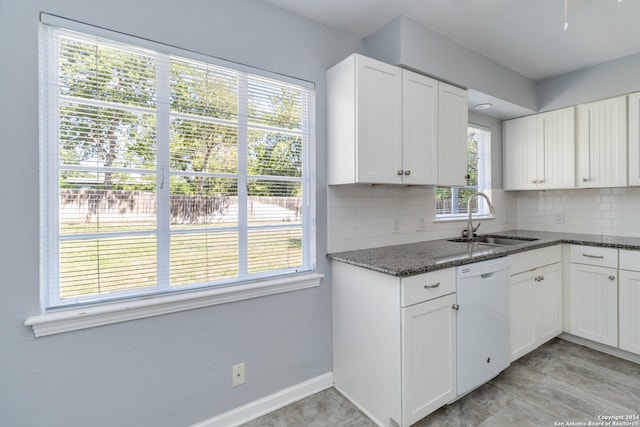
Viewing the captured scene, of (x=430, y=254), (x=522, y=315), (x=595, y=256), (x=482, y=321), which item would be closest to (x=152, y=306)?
(x=430, y=254)

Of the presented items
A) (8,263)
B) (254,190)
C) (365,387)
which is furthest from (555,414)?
(8,263)

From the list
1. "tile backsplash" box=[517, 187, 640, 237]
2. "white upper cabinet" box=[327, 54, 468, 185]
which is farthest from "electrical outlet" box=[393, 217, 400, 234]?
"tile backsplash" box=[517, 187, 640, 237]

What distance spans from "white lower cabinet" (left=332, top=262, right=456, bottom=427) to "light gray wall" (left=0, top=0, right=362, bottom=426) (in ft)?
0.99

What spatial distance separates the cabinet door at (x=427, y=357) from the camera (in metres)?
Result: 1.58

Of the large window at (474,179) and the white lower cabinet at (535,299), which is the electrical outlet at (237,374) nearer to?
the white lower cabinet at (535,299)

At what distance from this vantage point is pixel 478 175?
3.30 meters

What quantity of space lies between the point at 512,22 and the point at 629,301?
235cm

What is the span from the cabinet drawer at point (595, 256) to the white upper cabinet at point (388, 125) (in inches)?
56.2

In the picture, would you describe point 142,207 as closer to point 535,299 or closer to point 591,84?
point 535,299

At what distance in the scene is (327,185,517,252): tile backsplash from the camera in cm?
212

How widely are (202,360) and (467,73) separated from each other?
9.23 ft

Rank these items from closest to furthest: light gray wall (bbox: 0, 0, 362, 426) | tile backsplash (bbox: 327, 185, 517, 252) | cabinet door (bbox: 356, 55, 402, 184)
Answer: light gray wall (bbox: 0, 0, 362, 426) → cabinet door (bbox: 356, 55, 402, 184) → tile backsplash (bbox: 327, 185, 517, 252)

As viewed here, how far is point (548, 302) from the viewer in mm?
2543

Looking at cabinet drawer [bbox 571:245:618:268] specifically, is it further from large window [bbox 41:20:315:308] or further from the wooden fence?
the wooden fence
